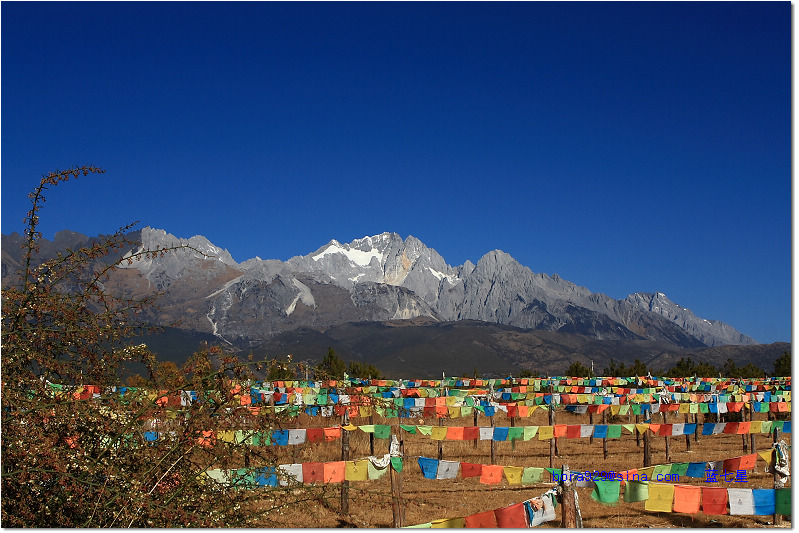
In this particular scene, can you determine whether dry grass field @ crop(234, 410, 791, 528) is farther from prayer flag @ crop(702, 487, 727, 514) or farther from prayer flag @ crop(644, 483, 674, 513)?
prayer flag @ crop(702, 487, 727, 514)

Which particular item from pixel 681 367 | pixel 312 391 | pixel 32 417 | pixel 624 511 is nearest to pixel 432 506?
pixel 624 511

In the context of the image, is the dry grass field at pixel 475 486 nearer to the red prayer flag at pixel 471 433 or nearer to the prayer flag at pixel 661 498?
the red prayer flag at pixel 471 433

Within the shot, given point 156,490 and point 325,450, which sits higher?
point 156,490

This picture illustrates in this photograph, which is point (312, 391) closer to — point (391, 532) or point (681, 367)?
point (391, 532)

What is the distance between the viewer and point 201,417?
5.55 metres

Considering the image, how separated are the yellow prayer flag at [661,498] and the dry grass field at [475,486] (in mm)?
2094

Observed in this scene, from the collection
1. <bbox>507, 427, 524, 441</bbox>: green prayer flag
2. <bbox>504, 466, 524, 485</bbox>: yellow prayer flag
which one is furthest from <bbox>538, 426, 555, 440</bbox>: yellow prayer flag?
<bbox>504, 466, 524, 485</bbox>: yellow prayer flag

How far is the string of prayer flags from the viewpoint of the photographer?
10.9 meters

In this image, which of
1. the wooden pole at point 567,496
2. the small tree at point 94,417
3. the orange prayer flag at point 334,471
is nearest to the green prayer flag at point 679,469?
the wooden pole at point 567,496

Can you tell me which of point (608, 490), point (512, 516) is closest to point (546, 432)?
point (608, 490)

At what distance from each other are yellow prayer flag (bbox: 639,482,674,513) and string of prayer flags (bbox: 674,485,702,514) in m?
0.09

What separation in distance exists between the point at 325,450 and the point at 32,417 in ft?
57.4

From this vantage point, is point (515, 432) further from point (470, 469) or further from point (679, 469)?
Result: point (470, 469)

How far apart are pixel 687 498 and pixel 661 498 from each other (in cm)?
40
